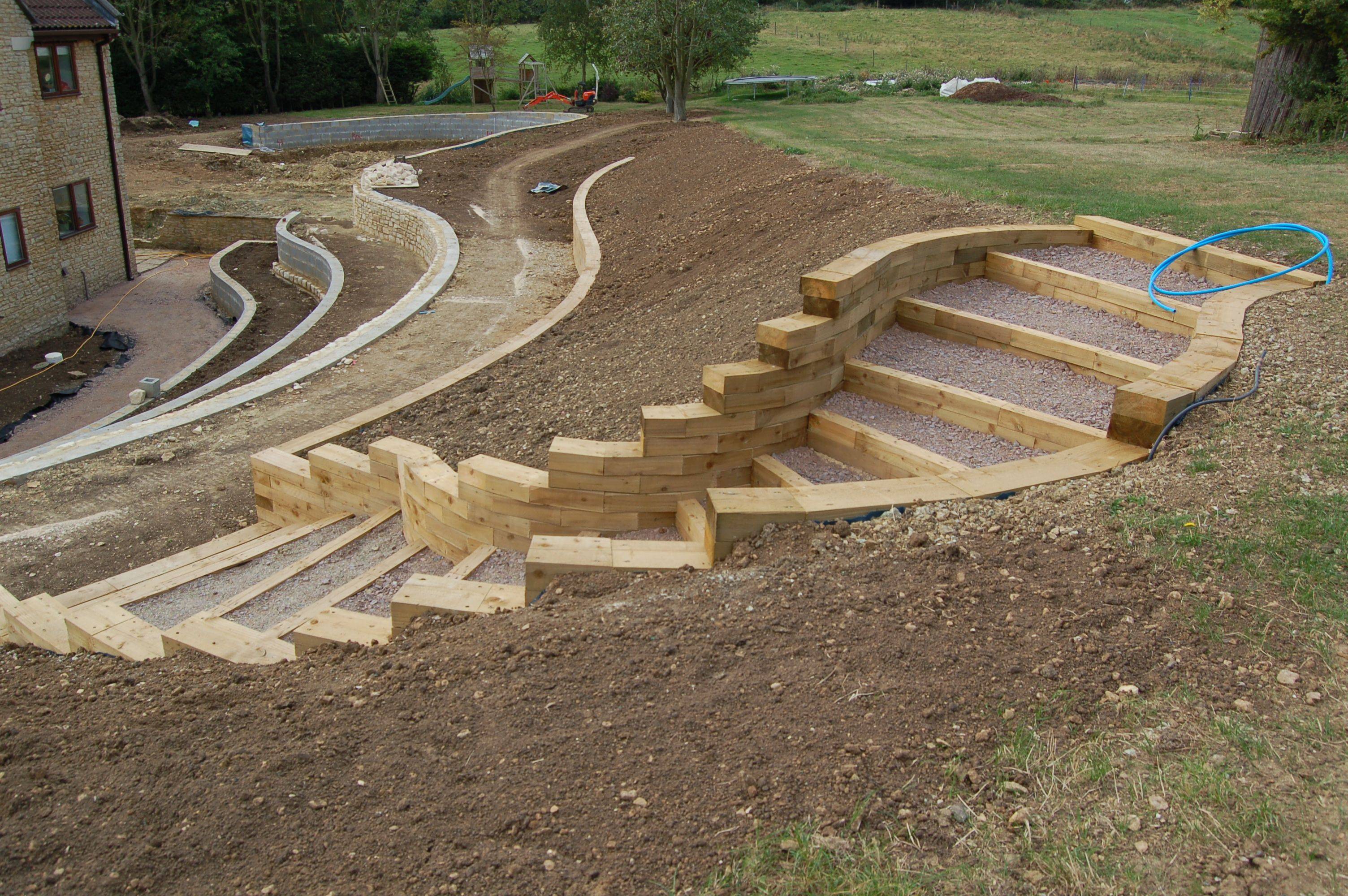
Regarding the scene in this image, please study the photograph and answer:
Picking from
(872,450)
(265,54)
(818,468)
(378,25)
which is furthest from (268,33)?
(872,450)

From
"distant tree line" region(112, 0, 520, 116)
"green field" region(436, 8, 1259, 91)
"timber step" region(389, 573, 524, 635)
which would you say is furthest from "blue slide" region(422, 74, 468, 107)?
"timber step" region(389, 573, 524, 635)

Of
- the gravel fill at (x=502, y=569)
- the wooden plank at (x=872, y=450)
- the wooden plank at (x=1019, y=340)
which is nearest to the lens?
the wooden plank at (x=872, y=450)

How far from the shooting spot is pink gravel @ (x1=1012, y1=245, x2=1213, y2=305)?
8445 millimetres

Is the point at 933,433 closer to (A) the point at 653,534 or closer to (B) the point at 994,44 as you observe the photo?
(A) the point at 653,534

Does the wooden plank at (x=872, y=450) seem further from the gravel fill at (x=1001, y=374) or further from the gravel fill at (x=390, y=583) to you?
the gravel fill at (x=390, y=583)

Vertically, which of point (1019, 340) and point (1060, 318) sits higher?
point (1060, 318)

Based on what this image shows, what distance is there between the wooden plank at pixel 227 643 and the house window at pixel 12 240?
16373 millimetres

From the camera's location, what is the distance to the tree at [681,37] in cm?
2627

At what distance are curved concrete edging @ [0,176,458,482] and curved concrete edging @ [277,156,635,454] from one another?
140cm

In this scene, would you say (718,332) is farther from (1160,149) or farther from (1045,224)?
(1160,149)

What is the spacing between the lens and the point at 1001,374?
748 cm

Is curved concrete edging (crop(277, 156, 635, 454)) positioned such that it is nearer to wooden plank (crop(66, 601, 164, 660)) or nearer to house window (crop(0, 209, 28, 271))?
wooden plank (crop(66, 601, 164, 660))

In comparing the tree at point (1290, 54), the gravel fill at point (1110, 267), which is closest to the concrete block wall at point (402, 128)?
the tree at point (1290, 54)

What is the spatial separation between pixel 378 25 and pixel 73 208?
903 inches
